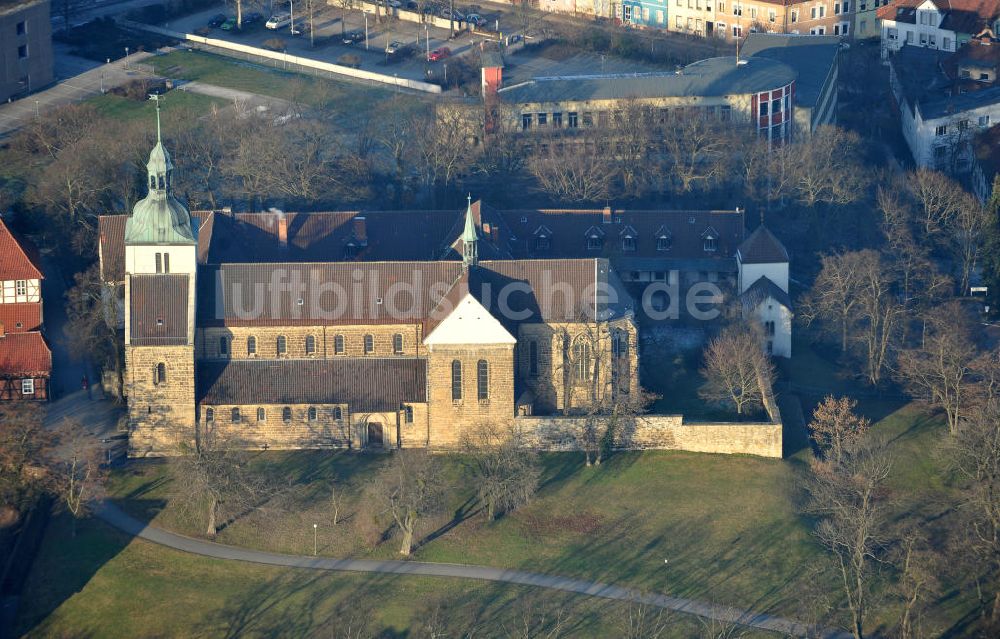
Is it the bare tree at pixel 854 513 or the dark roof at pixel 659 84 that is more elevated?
the dark roof at pixel 659 84

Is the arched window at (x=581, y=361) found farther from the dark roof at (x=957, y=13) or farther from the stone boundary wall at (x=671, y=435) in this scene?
the dark roof at (x=957, y=13)

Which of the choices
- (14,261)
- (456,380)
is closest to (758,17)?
(456,380)

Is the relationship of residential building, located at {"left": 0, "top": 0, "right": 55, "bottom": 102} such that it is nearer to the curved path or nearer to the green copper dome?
the green copper dome

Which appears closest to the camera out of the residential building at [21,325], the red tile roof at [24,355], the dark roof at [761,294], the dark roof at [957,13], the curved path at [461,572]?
the curved path at [461,572]

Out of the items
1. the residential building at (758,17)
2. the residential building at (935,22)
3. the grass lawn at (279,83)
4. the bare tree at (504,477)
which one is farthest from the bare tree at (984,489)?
the residential building at (758,17)

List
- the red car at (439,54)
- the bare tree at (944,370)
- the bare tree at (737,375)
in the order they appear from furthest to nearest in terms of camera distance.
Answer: the red car at (439,54) → the bare tree at (944,370) → the bare tree at (737,375)

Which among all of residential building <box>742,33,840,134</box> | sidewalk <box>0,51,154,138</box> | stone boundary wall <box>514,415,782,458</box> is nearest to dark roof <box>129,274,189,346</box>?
stone boundary wall <box>514,415,782,458</box>
